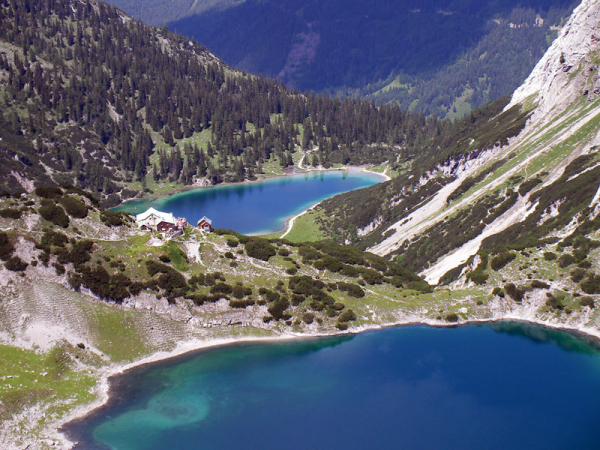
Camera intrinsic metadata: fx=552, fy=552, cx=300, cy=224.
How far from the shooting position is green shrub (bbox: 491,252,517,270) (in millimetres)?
72875

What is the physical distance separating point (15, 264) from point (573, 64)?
417 ft

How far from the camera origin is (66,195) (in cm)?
7400

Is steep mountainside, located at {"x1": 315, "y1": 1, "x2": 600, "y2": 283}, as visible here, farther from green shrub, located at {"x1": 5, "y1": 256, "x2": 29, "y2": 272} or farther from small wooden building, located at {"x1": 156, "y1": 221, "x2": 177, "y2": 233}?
green shrub, located at {"x1": 5, "y1": 256, "x2": 29, "y2": 272}

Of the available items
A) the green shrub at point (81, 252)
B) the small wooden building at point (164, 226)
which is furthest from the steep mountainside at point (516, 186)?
the green shrub at point (81, 252)

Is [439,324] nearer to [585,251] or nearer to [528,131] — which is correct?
[585,251]

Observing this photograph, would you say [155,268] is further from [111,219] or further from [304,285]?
[304,285]

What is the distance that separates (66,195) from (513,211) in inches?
2809

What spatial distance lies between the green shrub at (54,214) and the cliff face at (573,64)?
109m

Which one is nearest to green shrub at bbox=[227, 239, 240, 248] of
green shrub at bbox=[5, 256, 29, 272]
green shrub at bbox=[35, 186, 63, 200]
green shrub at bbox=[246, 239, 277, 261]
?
green shrub at bbox=[246, 239, 277, 261]

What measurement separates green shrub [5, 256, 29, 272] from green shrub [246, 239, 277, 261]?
27.8 metres

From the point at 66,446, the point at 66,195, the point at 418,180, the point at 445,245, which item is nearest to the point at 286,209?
the point at 418,180

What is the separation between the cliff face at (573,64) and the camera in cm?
12725

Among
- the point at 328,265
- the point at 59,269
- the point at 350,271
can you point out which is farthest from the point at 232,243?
the point at 59,269

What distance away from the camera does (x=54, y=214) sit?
69.2 meters
